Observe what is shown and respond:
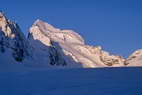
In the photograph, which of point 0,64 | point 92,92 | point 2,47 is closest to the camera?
point 92,92

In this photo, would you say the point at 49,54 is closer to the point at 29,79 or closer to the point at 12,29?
the point at 12,29

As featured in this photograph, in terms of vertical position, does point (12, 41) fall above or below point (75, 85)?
above

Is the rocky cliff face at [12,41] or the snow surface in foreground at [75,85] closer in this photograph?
the snow surface in foreground at [75,85]

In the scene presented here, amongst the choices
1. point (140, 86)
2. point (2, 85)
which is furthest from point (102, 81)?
point (2, 85)

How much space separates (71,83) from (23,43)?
117245mm

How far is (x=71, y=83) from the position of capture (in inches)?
746

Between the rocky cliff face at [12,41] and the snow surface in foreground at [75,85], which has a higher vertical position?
the rocky cliff face at [12,41]

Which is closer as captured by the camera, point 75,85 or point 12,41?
point 75,85

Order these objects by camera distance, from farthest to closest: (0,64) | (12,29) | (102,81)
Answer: (12,29) → (0,64) → (102,81)

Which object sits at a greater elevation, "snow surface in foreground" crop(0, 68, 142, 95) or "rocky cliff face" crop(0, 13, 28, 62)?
"rocky cliff face" crop(0, 13, 28, 62)

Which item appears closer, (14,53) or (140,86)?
(140,86)

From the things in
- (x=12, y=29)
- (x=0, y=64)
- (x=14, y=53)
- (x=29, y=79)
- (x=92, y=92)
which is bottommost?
(x=92, y=92)

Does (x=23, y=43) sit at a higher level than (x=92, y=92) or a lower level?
higher

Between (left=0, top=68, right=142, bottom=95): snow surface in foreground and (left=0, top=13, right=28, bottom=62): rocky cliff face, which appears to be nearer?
(left=0, top=68, right=142, bottom=95): snow surface in foreground
